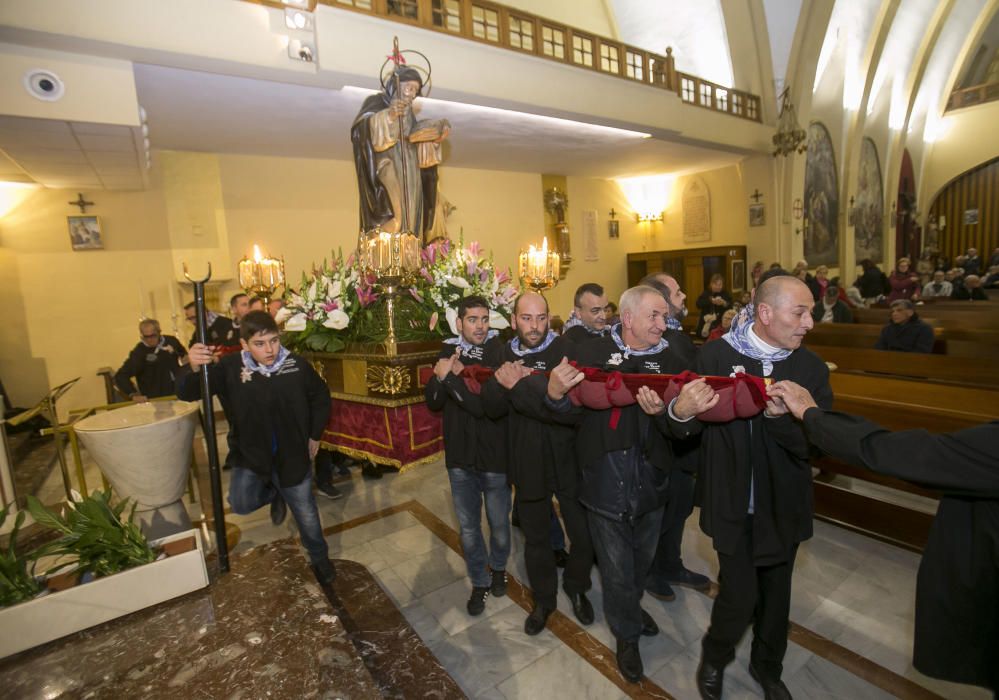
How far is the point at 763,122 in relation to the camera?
40.2 feet

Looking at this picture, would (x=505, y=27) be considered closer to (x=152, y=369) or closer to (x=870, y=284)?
(x=152, y=369)

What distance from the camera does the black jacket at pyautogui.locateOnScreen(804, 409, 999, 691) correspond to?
145 centimetres

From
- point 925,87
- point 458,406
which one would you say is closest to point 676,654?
point 458,406

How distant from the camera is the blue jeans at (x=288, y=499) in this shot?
10.2 feet

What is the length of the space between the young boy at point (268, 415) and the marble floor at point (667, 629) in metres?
0.84

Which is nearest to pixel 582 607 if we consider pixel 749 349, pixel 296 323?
pixel 749 349

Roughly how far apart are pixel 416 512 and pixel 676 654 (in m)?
2.46

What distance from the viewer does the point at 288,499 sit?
318cm

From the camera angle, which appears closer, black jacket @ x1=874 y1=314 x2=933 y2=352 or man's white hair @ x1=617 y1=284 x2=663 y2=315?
man's white hair @ x1=617 y1=284 x2=663 y2=315

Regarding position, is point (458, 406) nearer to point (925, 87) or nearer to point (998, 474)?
point (998, 474)

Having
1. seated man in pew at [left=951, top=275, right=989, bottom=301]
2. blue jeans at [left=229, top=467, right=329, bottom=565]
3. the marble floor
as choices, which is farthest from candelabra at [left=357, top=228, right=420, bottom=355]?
seated man in pew at [left=951, top=275, right=989, bottom=301]

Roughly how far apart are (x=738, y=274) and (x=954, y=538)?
13.1m

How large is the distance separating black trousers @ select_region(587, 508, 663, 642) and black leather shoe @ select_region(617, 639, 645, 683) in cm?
4

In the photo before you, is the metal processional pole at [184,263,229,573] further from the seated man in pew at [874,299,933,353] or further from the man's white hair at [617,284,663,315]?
the seated man in pew at [874,299,933,353]
